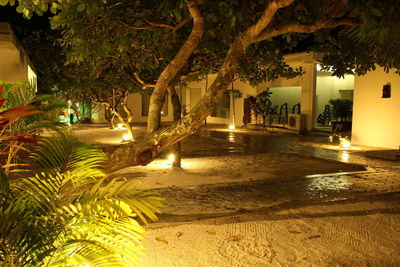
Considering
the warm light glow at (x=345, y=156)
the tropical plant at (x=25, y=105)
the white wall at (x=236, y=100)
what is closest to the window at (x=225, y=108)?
the white wall at (x=236, y=100)

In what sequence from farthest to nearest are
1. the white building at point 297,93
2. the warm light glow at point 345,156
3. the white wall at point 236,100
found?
the white wall at point 236,100 < the white building at point 297,93 < the warm light glow at point 345,156

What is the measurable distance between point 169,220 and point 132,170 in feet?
12.7

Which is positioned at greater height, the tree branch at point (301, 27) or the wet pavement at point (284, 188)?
the tree branch at point (301, 27)

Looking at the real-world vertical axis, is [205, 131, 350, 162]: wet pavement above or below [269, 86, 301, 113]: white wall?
below

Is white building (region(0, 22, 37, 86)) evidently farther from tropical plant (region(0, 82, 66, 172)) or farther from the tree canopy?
tropical plant (region(0, 82, 66, 172))

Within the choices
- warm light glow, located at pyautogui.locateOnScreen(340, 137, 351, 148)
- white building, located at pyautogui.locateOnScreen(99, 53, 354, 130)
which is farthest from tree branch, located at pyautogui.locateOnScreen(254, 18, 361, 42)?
white building, located at pyautogui.locateOnScreen(99, 53, 354, 130)

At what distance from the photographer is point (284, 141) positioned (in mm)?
15156

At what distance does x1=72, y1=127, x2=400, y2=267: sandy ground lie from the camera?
412 centimetres

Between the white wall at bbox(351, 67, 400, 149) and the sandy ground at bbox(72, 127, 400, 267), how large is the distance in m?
2.97

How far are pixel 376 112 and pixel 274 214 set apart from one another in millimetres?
8749

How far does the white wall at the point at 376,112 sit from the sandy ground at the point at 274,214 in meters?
2.97

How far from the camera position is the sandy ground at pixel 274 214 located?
412 cm

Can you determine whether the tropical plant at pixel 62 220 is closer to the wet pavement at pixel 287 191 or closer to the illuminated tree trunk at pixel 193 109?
the illuminated tree trunk at pixel 193 109

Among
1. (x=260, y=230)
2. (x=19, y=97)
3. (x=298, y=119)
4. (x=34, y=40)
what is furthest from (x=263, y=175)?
(x=298, y=119)
